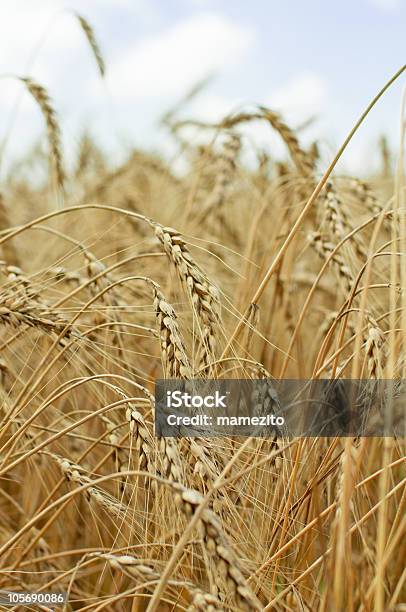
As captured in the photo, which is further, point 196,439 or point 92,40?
point 92,40

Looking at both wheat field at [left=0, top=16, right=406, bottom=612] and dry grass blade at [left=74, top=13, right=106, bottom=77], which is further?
dry grass blade at [left=74, top=13, right=106, bottom=77]

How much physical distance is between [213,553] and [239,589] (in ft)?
0.15

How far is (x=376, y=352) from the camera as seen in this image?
0.88 meters

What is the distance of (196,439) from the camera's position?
0.78 m

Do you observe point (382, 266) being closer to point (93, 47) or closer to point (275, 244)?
point (275, 244)

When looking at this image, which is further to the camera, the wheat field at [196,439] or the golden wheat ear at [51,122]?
the golden wheat ear at [51,122]

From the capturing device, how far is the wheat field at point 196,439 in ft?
2.47

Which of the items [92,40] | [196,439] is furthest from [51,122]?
[196,439]

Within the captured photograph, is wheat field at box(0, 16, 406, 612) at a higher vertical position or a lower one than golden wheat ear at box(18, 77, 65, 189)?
lower

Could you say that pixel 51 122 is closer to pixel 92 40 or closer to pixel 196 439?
pixel 92 40

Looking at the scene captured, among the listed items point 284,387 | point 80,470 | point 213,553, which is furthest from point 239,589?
point 284,387

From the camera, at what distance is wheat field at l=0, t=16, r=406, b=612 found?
29.6 inches

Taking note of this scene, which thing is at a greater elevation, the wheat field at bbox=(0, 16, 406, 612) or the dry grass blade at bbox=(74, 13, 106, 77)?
the dry grass blade at bbox=(74, 13, 106, 77)

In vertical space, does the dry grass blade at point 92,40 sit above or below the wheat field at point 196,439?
above
